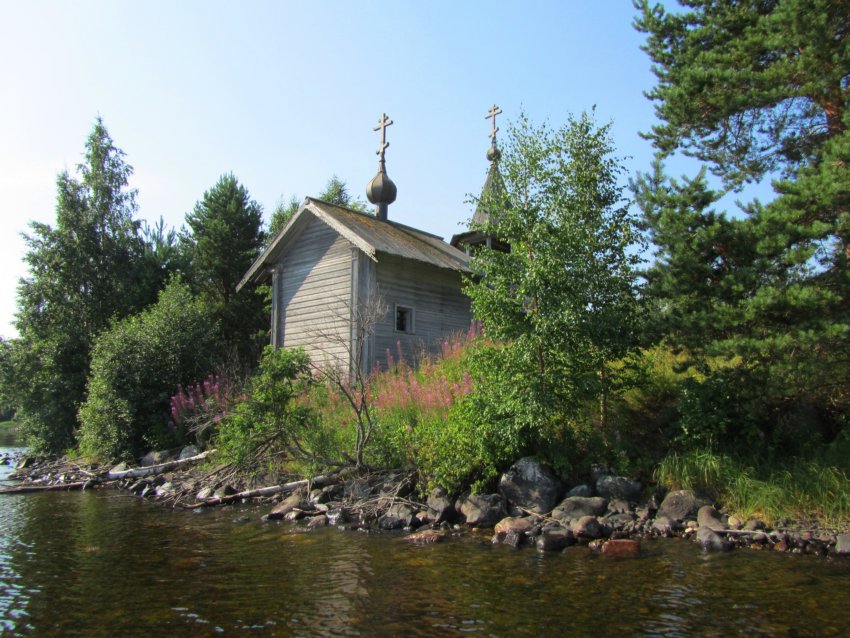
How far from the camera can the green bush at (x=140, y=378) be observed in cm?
1788

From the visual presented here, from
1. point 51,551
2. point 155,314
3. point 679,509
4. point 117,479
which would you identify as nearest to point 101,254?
point 155,314

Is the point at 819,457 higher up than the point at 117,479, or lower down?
higher up

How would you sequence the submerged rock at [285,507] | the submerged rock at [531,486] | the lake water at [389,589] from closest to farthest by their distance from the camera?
1. the lake water at [389,589]
2. the submerged rock at [531,486]
3. the submerged rock at [285,507]

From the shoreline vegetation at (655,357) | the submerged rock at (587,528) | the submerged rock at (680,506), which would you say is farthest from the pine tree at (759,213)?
the submerged rock at (587,528)

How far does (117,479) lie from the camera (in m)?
16.4

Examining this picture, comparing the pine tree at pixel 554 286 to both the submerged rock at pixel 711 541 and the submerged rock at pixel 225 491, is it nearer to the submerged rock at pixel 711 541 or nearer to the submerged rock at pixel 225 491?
the submerged rock at pixel 711 541

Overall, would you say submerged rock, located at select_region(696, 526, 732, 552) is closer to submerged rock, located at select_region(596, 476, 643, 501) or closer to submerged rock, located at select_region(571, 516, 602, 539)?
submerged rock, located at select_region(571, 516, 602, 539)

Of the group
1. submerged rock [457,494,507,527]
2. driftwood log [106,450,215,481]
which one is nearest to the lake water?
submerged rock [457,494,507,527]

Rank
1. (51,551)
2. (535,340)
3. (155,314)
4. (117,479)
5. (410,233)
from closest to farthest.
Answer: (51,551) → (535,340) → (117,479) → (155,314) → (410,233)

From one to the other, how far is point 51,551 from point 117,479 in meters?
8.33

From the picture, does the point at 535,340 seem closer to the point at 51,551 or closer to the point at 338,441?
the point at 338,441

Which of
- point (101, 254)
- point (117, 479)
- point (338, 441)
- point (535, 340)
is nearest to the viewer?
point (535, 340)

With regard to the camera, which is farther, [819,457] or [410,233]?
[410,233]

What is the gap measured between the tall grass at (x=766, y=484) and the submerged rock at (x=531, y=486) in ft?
5.80
